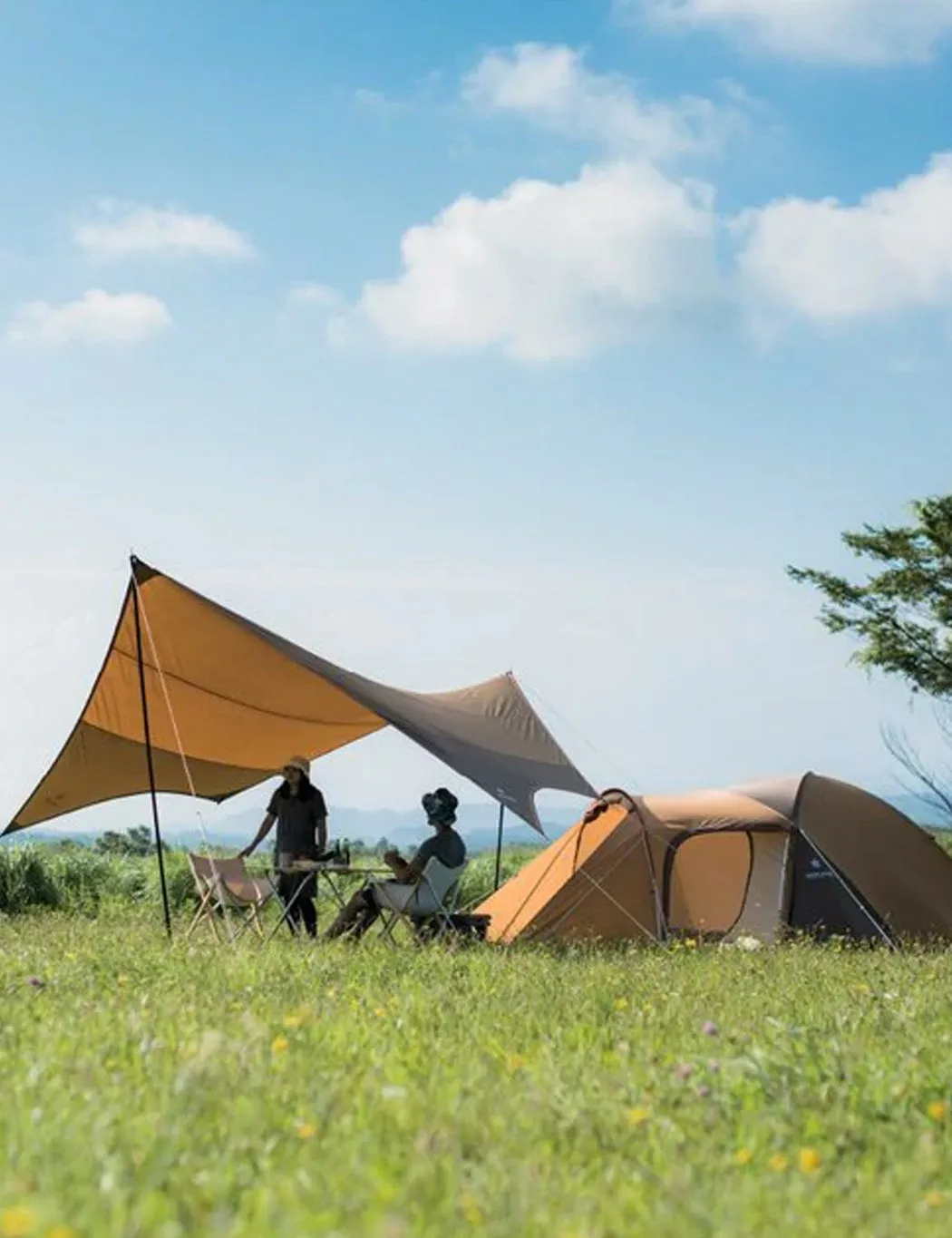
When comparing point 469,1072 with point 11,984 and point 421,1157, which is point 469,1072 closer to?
point 421,1157

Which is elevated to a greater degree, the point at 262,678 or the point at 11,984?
the point at 262,678

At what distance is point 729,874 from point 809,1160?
344 inches

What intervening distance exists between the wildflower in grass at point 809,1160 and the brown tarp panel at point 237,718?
6.17m

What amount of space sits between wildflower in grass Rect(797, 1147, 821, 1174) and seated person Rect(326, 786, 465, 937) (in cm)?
650

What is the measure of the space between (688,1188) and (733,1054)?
5.33ft

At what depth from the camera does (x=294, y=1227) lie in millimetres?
3088

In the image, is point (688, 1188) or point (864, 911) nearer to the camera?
point (688, 1188)

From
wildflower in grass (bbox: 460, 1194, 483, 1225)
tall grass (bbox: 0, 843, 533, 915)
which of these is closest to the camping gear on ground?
tall grass (bbox: 0, 843, 533, 915)

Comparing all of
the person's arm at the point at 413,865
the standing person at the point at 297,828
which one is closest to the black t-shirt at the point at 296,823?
the standing person at the point at 297,828

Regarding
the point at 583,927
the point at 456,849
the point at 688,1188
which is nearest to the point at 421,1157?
the point at 688,1188

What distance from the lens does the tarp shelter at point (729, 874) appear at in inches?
468

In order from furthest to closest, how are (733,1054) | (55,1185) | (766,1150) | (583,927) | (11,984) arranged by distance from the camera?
(583,927)
(11,984)
(733,1054)
(766,1150)
(55,1185)

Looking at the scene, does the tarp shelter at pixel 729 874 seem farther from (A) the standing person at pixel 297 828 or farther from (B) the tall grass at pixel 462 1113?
(B) the tall grass at pixel 462 1113

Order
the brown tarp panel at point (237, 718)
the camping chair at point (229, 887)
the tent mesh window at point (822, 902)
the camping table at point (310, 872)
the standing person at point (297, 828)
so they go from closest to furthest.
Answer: the camping table at point (310, 872) → the brown tarp panel at point (237, 718) → the camping chair at point (229, 887) → the tent mesh window at point (822, 902) → the standing person at point (297, 828)
